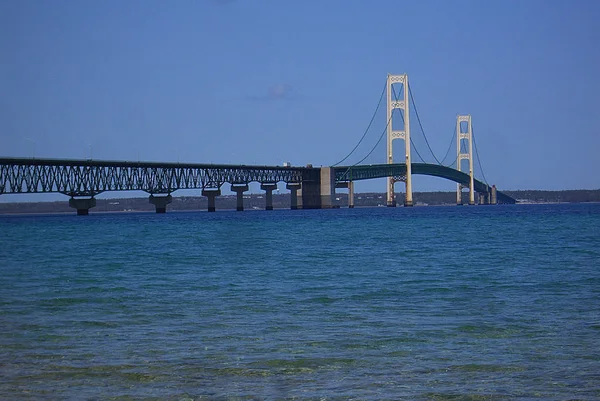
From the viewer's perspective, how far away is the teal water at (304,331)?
10547mm

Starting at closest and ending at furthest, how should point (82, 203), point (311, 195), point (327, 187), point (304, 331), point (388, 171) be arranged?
point (304, 331), point (82, 203), point (388, 171), point (327, 187), point (311, 195)

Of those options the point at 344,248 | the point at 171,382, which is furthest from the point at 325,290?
the point at 344,248

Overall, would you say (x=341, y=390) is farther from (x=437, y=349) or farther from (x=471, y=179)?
(x=471, y=179)

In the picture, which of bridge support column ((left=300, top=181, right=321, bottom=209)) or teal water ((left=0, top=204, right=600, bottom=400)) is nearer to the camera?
teal water ((left=0, top=204, right=600, bottom=400))

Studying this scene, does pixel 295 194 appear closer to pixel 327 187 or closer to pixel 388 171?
pixel 327 187

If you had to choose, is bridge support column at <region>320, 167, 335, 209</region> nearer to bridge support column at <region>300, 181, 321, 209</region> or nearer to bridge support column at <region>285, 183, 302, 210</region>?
bridge support column at <region>300, 181, 321, 209</region>

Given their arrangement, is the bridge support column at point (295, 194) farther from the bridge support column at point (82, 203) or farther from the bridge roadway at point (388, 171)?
the bridge support column at point (82, 203)

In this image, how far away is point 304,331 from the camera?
47.8 ft

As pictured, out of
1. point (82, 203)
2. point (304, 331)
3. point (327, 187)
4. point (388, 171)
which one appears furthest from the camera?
point (327, 187)

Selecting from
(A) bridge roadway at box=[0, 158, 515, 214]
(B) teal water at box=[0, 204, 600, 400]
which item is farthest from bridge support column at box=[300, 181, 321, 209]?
(B) teal water at box=[0, 204, 600, 400]

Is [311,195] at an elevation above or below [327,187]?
below

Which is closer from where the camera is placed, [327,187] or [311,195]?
[327,187]

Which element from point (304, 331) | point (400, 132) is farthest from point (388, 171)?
point (304, 331)

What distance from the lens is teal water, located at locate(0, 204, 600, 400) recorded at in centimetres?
1055
